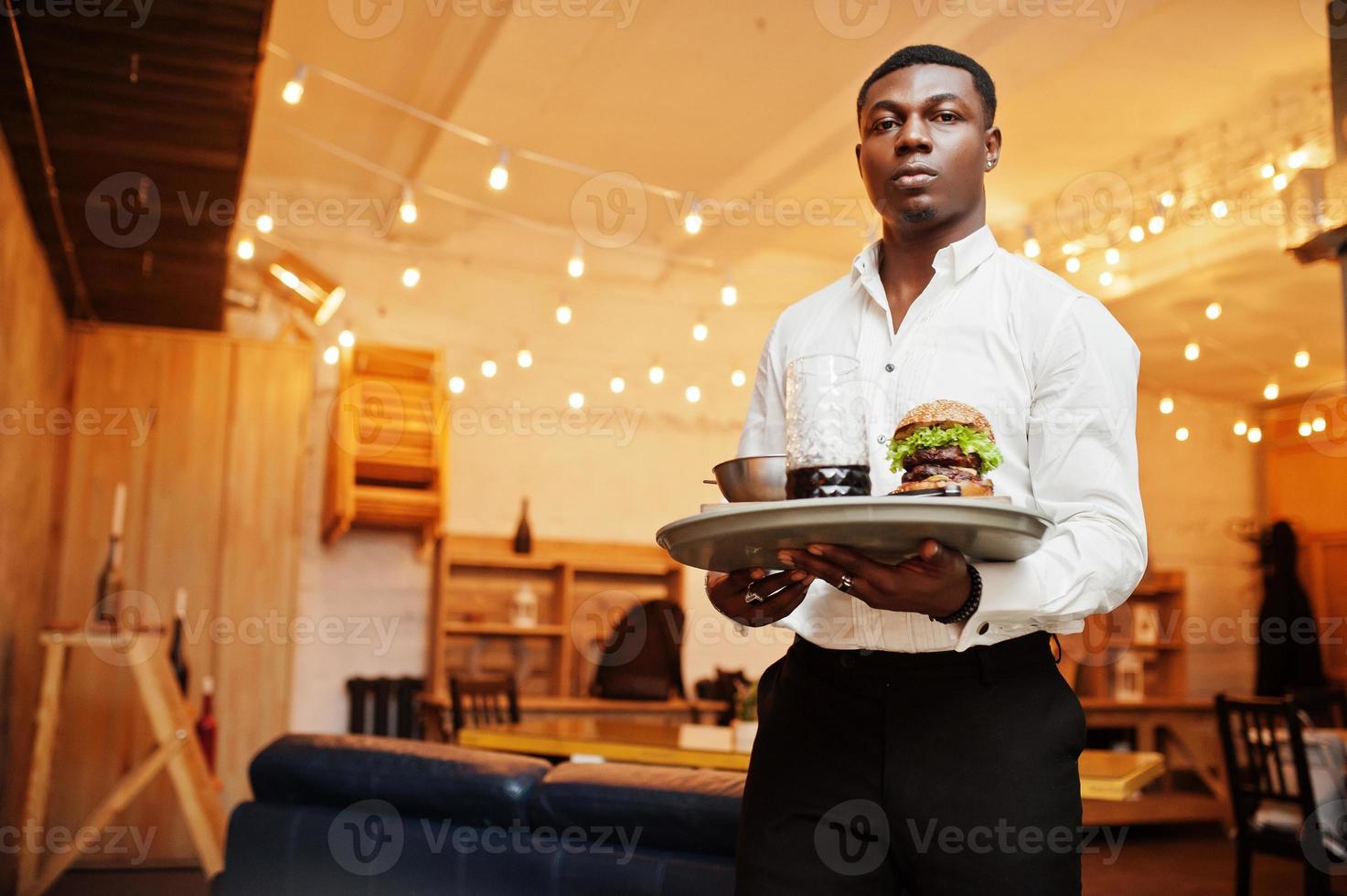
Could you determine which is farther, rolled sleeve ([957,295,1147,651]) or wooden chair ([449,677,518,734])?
wooden chair ([449,677,518,734])

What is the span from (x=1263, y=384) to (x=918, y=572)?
9479mm

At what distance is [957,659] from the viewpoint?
49.6 inches

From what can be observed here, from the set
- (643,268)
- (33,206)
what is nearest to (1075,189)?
(643,268)

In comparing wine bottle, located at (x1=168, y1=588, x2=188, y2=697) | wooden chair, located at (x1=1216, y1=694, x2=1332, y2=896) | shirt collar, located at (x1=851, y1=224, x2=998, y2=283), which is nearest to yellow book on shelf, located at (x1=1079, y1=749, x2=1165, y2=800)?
wooden chair, located at (x1=1216, y1=694, x2=1332, y2=896)

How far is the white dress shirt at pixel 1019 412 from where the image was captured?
1197 millimetres

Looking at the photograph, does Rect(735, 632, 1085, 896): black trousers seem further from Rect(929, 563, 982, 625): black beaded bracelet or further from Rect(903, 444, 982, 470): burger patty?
Rect(903, 444, 982, 470): burger patty

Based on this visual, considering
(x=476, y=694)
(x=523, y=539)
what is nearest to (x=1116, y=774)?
(x=476, y=694)

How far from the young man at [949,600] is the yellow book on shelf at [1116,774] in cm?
158

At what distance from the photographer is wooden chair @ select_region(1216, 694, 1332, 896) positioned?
437 centimetres

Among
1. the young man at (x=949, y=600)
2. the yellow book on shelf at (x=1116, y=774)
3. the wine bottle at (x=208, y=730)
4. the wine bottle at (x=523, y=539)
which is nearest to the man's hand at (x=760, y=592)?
the young man at (x=949, y=600)

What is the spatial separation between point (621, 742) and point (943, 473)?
3.01 m

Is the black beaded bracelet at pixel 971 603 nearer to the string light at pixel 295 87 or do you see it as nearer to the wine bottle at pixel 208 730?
the string light at pixel 295 87

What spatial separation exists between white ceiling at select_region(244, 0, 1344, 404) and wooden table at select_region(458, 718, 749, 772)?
9.15 feet

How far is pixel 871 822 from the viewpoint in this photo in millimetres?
1256
